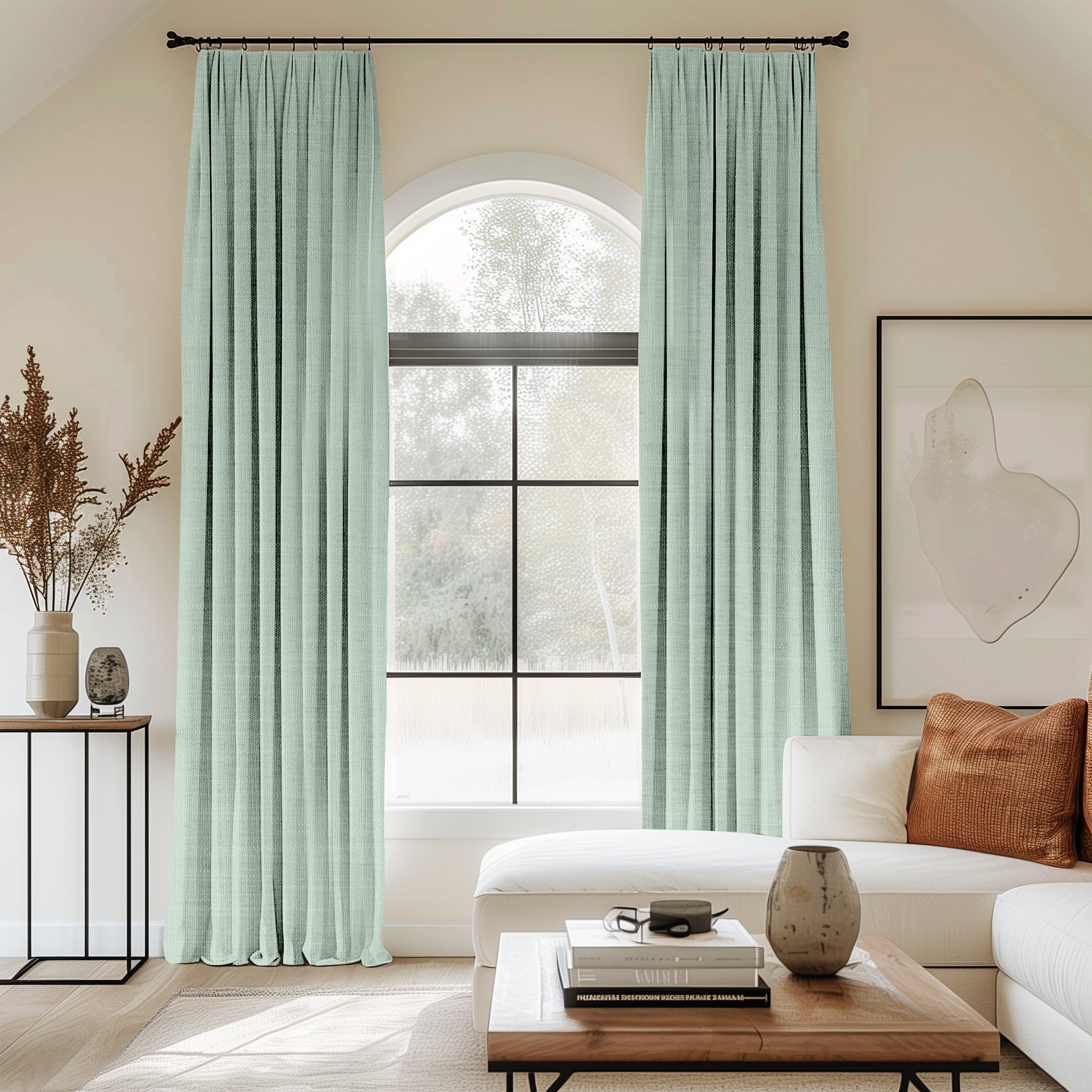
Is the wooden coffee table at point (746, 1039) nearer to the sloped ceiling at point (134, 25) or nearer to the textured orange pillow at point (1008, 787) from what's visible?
the textured orange pillow at point (1008, 787)

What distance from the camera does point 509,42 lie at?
10.4ft

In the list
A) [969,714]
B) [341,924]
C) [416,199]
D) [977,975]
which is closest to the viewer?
[977,975]

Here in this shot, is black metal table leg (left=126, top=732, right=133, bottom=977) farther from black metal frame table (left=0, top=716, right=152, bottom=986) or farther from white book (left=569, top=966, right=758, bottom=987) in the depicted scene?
white book (left=569, top=966, right=758, bottom=987)

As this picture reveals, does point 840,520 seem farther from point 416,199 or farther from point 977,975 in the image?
point 416,199

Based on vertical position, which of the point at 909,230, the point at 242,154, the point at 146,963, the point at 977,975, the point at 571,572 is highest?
the point at 242,154

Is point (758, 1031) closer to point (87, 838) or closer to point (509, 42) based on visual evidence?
point (87, 838)

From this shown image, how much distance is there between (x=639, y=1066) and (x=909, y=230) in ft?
8.89

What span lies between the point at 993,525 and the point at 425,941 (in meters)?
2.24

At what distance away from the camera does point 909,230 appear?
3.17 meters

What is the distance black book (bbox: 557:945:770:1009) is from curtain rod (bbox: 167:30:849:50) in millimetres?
2803

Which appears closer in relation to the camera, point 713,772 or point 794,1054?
point 794,1054

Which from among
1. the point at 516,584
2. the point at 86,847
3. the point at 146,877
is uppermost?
the point at 516,584


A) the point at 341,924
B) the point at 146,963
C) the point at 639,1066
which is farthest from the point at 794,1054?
the point at 146,963

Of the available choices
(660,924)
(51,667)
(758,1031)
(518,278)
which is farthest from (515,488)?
(758,1031)
